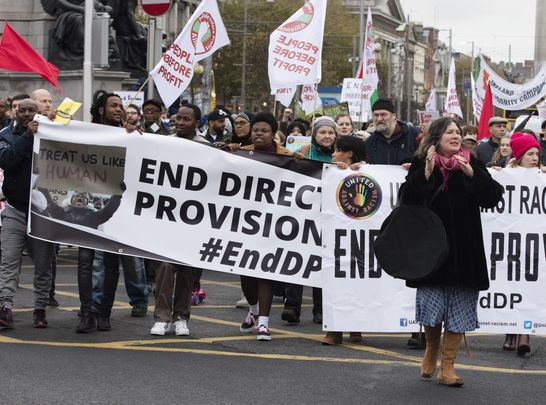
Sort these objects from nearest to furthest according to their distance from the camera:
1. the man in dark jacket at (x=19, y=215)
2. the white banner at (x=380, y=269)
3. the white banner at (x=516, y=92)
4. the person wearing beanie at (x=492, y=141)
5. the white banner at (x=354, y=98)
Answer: the white banner at (x=380, y=269) < the man in dark jacket at (x=19, y=215) < the person wearing beanie at (x=492, y=141) < the white banner at (x=516, y=92) < the white banner at (x=354, y=98)

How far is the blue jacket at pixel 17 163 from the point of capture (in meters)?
10.2

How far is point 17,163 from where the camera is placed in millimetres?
10195

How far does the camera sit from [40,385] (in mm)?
7805

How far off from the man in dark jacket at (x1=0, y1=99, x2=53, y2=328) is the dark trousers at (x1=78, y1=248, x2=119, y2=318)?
364 mm

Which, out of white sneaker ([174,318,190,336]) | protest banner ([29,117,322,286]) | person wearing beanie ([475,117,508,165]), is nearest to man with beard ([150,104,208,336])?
white sneaker ([174,318,190,336])

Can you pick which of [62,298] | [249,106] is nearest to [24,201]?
[62,298]

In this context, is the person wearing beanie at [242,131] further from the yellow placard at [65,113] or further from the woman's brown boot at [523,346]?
the woman's brown boot at [523,346]

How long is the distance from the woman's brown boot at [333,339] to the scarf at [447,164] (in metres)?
2.10

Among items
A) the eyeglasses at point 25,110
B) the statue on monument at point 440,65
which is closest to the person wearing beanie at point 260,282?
the eyeglasses at point 25,110

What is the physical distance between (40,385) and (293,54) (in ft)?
24.1

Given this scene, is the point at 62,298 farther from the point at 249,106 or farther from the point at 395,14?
the point at 395,14

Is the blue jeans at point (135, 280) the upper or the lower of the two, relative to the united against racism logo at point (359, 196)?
lower

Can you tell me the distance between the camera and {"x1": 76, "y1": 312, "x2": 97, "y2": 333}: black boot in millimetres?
10070

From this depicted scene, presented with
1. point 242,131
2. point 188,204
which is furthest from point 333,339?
point 242,131
